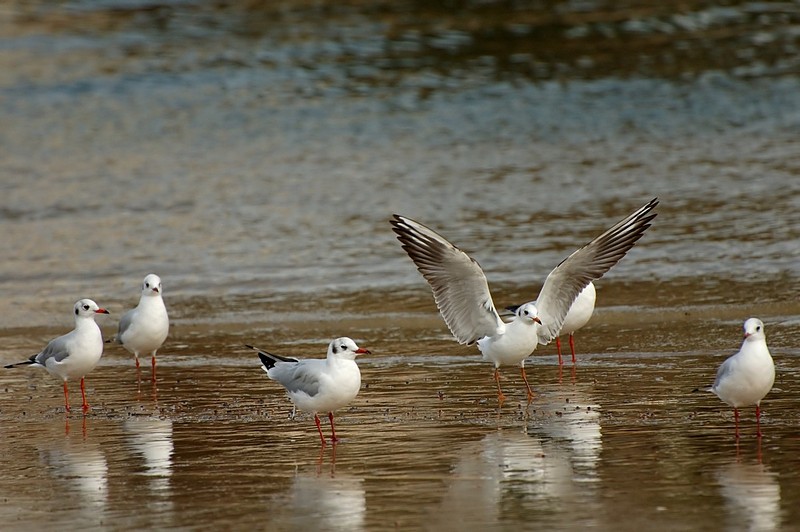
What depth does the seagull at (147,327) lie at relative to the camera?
9.98 metres

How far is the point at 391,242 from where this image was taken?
1485cm

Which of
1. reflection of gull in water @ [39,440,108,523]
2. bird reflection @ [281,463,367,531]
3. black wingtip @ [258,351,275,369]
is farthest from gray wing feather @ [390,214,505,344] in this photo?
reflection of gull in water @ [39,440,108,523]

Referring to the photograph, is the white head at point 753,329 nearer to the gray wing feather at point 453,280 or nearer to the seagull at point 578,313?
the gray wing feather at point 453,280

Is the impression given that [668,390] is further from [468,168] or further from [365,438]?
[468,168]

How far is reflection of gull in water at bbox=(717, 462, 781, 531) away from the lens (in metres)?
5.68

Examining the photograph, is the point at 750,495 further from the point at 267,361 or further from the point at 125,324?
the point at 125,324

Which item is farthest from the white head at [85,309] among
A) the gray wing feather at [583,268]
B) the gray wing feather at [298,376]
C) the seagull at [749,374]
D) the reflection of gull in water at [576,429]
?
the seagull at [749,374]

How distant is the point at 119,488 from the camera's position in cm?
664

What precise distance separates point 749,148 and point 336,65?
983cm

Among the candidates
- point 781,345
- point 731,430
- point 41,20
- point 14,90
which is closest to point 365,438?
point 731,430

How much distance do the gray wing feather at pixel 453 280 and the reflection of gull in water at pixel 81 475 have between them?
9.00 ft

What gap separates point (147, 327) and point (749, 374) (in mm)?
4938

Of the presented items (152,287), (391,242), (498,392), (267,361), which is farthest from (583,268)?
(391,242)

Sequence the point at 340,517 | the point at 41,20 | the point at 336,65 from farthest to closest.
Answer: the point at 41,20, the point at 336,65, the point at 340,517
